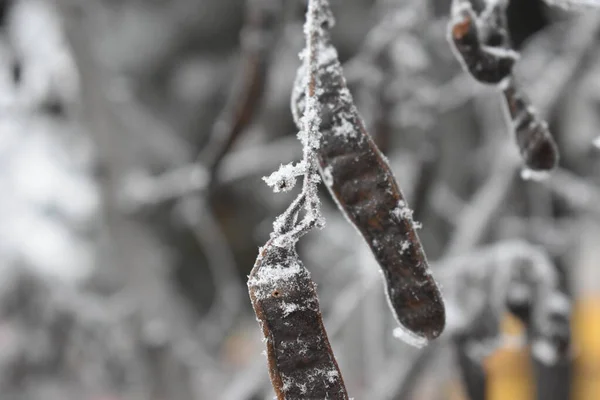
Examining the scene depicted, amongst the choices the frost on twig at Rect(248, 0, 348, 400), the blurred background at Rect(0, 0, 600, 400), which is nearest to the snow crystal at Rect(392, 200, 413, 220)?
the frost on twig at Rect(248, 0, 348, 400)

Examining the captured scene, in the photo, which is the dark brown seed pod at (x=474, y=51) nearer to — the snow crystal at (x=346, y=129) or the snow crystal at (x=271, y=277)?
the snow crystal at (x=346, y=129)

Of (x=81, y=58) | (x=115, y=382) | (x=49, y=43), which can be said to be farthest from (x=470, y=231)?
(x=49, y=43)

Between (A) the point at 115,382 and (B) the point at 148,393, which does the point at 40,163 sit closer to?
(A) the point at 115,382

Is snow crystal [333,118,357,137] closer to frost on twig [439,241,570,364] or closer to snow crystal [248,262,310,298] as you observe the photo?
snow crystal [248,262,310,298]

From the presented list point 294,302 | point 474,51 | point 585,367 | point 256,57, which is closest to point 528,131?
point 474,51

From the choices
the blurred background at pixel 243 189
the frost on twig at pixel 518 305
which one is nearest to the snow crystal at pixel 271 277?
the blurred background at pixel 243 189
